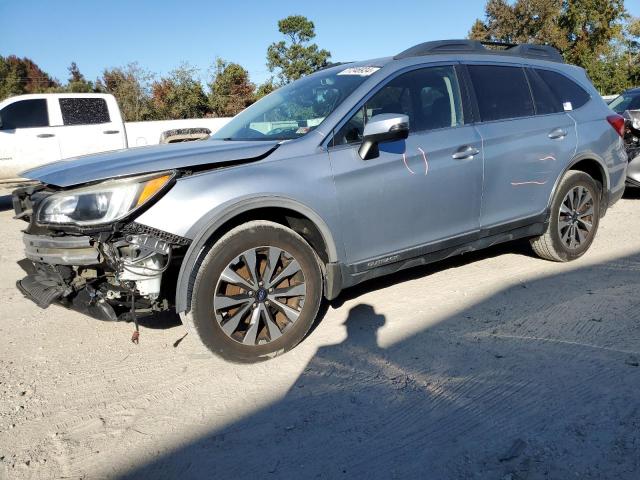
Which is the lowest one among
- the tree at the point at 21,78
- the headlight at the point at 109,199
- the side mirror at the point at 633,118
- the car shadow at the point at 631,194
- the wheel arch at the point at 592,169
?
the car shadow at the point at 631,194

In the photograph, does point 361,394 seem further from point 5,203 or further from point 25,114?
point 5,203

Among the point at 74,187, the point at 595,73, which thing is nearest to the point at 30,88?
the point at 595,73

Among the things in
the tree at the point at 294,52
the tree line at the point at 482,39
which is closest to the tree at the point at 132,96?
the tree line at the point at 482,39

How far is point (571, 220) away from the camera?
475 centimetres

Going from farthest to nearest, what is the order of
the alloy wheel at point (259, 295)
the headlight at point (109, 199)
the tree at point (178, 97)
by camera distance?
the tree at point (178, 97)
the alloy wheel at point (259, 295)
the headlight at point (109, 199)

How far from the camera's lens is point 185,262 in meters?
2.82

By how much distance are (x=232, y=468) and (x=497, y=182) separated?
2978 mm

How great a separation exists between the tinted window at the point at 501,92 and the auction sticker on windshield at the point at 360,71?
933 mm

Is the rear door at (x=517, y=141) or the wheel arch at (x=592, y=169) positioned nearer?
the rear door at (x=517, y=141)

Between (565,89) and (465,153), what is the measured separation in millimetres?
1689

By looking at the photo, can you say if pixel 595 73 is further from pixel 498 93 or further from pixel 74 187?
pixel 74 187

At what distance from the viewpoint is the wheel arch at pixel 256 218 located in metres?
2.84

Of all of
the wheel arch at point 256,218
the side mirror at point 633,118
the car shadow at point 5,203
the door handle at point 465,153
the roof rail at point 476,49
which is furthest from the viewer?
the car shadow at point 5,203

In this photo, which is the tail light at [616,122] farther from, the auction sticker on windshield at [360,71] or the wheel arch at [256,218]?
the wheel arch at [256,218]
